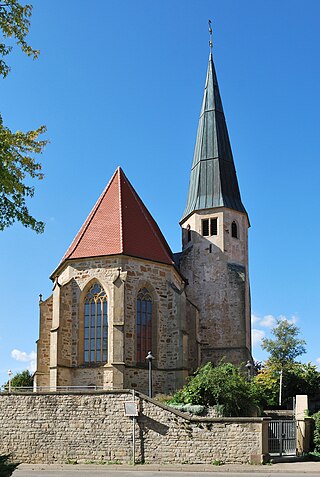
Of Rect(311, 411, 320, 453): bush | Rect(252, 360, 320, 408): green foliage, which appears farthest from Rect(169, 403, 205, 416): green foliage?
Rect(252, 360, 320, 408): green foliage

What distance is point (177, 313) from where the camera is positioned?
29.4m

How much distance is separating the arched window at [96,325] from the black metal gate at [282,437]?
9.34m

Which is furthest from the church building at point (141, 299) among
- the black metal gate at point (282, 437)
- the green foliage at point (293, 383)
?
the black metal gate at point (282, 437)

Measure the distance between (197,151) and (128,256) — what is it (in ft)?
39.1

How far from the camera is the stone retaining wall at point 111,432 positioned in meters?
19.6

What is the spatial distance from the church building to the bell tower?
56 millimetres

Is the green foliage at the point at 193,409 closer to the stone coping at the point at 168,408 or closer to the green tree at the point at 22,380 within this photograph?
the stone coping at the point at 168,408

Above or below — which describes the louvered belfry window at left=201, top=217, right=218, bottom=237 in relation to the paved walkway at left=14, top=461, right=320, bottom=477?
above

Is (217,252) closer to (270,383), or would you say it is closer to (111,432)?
(270,383)

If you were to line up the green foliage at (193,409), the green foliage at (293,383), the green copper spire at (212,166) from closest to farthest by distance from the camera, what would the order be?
the green foliage at (193,409) → the green foliage at (293,383) → the green copper spire at (212,166)

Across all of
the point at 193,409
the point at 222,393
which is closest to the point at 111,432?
the point at 193,409

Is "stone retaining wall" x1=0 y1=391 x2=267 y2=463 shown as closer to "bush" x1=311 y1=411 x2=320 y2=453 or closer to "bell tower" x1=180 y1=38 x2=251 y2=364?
"bush" x1=311 y1=411 x2=320 y2=453

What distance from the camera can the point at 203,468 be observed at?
19031 millimetres

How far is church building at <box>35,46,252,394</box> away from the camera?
2784cm
